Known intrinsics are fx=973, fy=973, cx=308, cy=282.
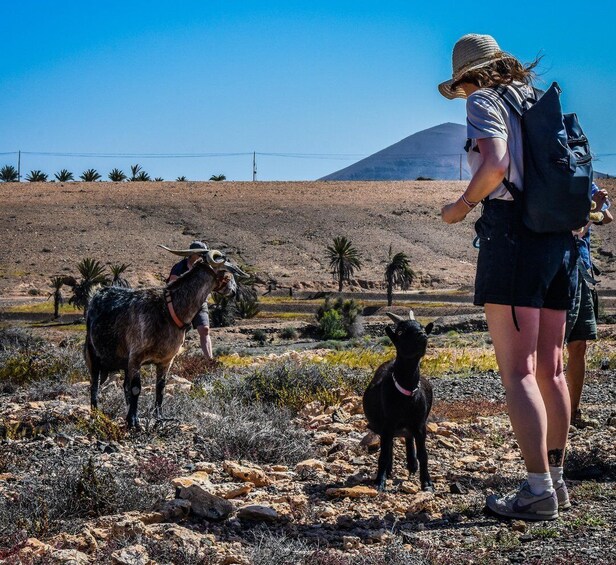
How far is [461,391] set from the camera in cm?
1172

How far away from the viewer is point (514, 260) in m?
5.00

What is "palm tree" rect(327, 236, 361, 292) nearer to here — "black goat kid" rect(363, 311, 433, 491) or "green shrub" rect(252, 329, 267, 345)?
"green shrub" rect(252, 329, 267, 345)

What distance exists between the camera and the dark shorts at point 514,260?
500 centimetres

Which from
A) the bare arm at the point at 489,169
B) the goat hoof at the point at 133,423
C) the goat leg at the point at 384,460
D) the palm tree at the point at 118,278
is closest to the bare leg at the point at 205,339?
the palm tree at the point at 118,278

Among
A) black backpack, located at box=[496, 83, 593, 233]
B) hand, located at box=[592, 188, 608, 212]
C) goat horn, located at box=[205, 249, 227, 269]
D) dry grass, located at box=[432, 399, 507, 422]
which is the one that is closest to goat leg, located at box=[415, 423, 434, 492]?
black backpack, located at box=[496, 83, 593, 233]

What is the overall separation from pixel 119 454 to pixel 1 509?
1.88 meters

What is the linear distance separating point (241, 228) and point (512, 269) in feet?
250

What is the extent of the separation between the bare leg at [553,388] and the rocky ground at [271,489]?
38cm

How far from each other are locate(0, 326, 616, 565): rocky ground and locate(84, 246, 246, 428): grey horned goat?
510 millimetres

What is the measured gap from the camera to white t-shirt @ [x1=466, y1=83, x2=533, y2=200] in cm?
496

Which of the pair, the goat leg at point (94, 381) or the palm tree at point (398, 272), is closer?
the goat leg at point (94, 381)

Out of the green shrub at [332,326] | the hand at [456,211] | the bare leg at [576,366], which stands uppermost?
the hand at [456,211]

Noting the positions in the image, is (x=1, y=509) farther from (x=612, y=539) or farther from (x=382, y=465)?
(x=612, y=539)

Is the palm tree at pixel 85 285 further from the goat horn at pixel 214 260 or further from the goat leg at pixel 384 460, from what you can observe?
the goat leg at pixel 384 460
